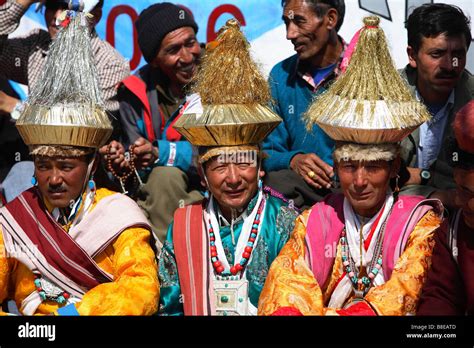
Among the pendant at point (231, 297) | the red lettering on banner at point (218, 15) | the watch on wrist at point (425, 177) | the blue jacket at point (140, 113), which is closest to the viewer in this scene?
the pendant at point (231, 297)

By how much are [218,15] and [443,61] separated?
2.30 meters

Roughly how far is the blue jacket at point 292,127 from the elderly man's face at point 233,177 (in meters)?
0.66

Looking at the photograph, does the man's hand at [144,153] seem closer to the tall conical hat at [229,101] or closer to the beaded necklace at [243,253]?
the tall conical hat at [229,101]

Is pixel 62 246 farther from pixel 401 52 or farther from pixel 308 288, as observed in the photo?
pixel 401 52

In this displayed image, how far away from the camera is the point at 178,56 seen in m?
6.95

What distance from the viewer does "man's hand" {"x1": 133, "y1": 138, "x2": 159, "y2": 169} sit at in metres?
6.30

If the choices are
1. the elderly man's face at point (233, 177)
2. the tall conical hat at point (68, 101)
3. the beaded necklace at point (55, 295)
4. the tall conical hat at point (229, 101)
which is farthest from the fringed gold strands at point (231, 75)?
the beaded necklace at point (55, 295)

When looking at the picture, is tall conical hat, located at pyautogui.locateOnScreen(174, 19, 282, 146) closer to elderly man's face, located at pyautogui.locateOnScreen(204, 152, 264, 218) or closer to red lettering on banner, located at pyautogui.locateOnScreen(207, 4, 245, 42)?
elderly man's face, located at pyautogui.locateOnScreen(204, 152, 264, 218)

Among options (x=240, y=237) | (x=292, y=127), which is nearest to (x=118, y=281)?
(x=240, y=237)

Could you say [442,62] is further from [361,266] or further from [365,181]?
[361,266]

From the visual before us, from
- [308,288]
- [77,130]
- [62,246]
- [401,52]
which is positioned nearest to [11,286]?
[62,246]

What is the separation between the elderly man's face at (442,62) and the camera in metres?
6.17

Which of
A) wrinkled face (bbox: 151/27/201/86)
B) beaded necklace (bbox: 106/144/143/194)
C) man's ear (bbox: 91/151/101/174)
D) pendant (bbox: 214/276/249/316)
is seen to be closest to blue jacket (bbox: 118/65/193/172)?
wrinkled face (bbox: 151/27/201/86)
